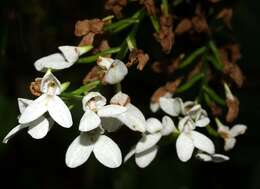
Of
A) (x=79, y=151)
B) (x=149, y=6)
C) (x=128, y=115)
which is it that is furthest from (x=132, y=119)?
(x=149, y=6)

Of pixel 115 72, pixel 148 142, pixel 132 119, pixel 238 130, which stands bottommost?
pixel 238 130

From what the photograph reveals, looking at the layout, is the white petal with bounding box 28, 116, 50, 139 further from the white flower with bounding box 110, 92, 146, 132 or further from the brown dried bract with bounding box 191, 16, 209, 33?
the brown dried bract with bounding box 191, 16, 209, 33

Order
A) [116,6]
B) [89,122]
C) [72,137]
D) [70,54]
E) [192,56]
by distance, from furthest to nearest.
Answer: [72,137] < [192,56] < [116,6] < [70,54] < [89,122]

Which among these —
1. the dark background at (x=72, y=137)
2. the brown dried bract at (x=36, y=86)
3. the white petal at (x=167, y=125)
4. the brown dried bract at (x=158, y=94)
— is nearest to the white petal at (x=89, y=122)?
the brown dried bract at (x=36, y=86)

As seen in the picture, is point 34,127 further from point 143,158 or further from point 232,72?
point 232,72

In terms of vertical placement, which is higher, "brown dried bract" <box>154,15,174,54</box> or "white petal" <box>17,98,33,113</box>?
"white petal" <box>17,98,33,113</box>

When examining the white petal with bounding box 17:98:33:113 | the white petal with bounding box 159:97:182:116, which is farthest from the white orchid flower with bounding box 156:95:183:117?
the white petal with bounding box 17:98:33:113

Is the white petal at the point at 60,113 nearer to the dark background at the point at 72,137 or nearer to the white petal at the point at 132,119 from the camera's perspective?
the white petal at the point at 132,119
